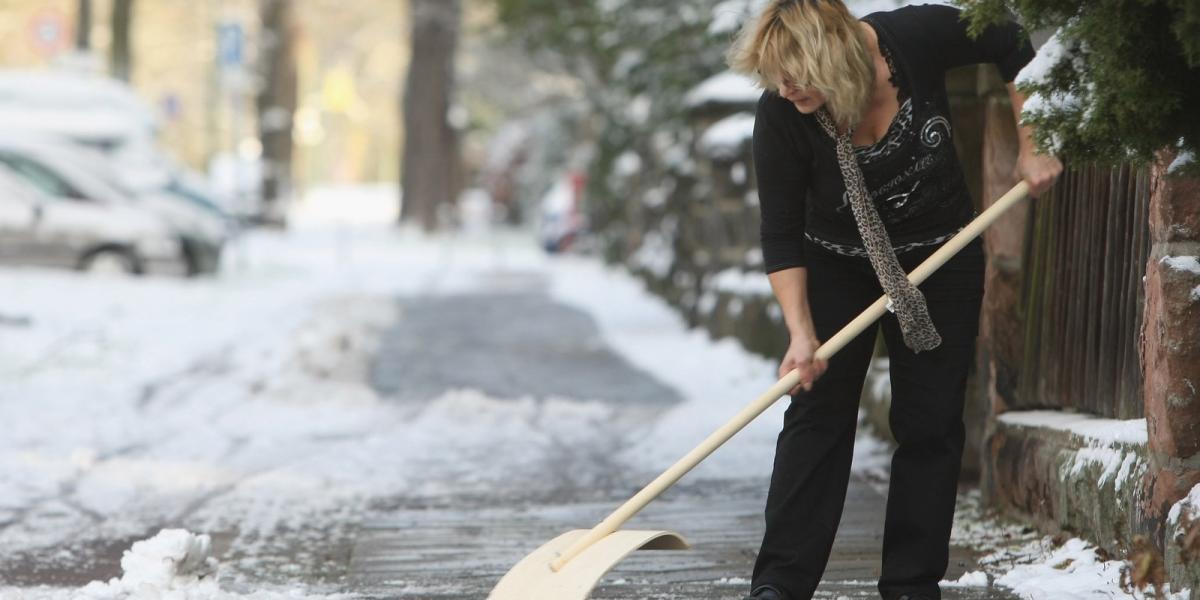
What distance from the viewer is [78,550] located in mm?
5152

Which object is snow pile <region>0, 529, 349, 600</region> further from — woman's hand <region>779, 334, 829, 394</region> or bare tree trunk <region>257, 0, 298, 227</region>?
bare tree trunk <region>257, 0, 298, 227</region>

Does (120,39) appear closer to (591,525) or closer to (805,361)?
(591,525)

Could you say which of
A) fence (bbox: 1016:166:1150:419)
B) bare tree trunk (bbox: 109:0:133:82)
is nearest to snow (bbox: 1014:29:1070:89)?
fence (bbox: 1016:166:1150:419)

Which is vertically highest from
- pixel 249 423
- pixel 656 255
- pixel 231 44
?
pixel 231 44

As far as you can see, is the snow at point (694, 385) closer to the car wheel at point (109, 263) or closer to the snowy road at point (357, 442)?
the snowy road at point (357, 442)

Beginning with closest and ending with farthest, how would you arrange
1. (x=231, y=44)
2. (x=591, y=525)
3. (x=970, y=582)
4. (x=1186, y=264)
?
(x=1186, y=264), (x=970, y=582), (x=591, y=525), (x=231, y=44)

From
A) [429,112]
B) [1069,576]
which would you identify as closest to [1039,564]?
[1069,576]

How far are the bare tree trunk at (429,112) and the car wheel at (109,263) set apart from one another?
1375 centimetres

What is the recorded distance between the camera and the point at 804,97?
3.72 meters

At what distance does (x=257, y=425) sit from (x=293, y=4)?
2899 cm

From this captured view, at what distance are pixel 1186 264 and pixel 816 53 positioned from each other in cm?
101

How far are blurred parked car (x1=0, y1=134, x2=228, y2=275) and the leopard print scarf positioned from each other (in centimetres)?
1340

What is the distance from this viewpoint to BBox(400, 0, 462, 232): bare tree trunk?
2970 centimetres

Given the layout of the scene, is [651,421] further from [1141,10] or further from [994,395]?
[1141,10]
